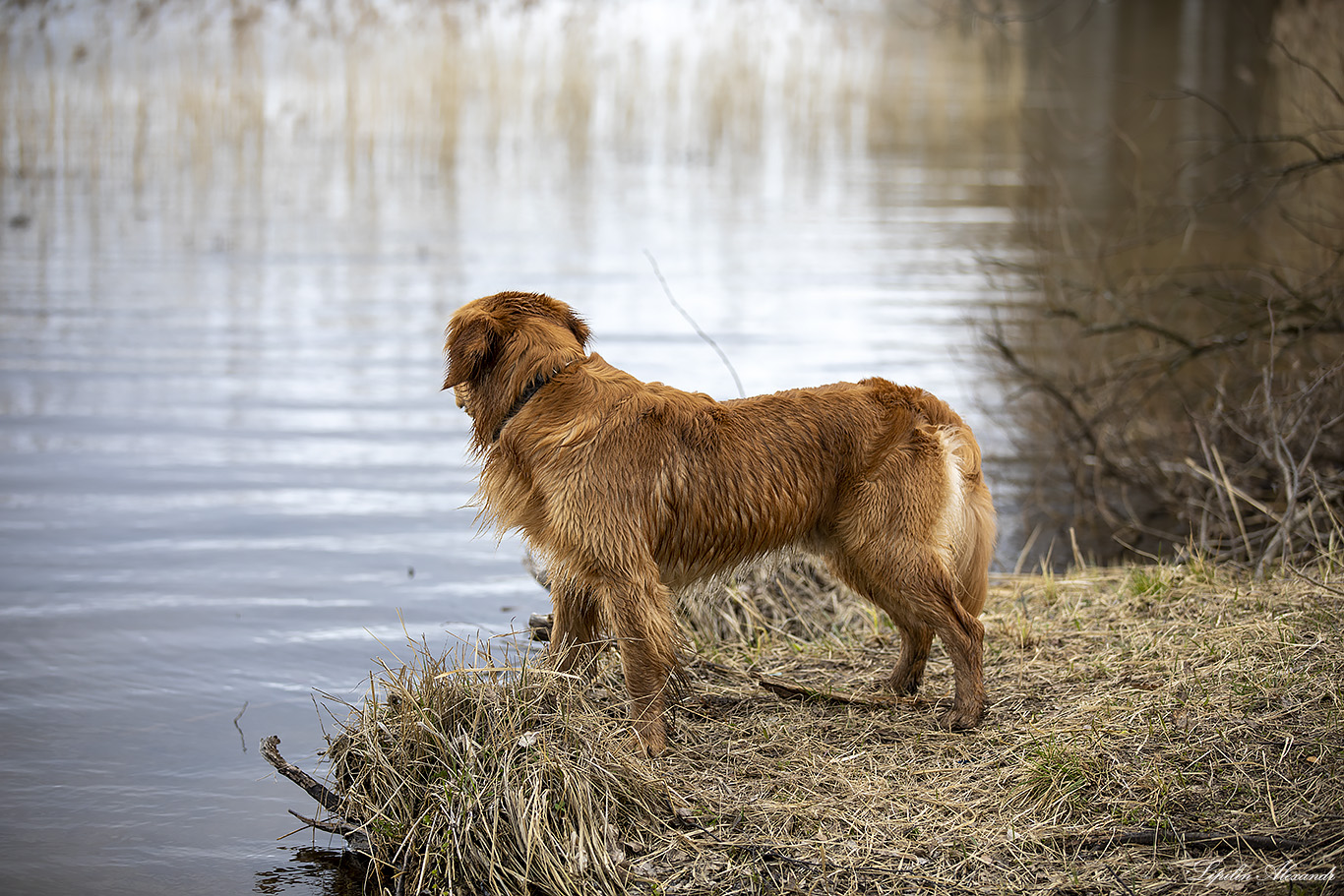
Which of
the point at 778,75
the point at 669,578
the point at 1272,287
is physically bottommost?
the point at 669,578

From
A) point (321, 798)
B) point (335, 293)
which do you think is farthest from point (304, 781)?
point (335, 293)

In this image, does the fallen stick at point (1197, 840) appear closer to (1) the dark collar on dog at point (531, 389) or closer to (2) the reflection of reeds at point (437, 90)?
(1) the dark collar on dog at point (531, 389)

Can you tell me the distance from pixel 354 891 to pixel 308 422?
6.06 m

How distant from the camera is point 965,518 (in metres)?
4.60

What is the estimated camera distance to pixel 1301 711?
4.28m

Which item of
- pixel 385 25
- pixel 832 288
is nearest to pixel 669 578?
pixel 832 288

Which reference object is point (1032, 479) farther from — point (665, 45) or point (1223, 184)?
point (665, 45)

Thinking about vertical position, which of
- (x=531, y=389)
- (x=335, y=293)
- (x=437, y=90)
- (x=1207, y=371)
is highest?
(x=437, y=90)

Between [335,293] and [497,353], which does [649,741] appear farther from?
[335,293]

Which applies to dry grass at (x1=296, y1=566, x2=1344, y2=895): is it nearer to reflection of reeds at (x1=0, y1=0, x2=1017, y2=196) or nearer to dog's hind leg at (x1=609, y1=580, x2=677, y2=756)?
dog's hind leg at (x1=609, y1=580, x2=677, y2=756)

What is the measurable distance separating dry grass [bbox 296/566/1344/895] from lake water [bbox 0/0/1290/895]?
0.74m

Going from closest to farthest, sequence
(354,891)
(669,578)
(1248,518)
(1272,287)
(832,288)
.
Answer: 1. (354,891)
2. (669,578)
3. (1248,518)
4. (1272,287)
5. (832,288)

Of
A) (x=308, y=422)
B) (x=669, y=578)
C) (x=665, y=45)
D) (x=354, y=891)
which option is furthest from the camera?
(x=665, y=45)

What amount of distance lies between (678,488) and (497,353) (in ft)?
2.66
